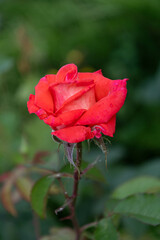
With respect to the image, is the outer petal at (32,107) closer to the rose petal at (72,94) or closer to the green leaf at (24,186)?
the rose petal at (72,94)

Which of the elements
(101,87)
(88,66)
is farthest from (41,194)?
(88,66)

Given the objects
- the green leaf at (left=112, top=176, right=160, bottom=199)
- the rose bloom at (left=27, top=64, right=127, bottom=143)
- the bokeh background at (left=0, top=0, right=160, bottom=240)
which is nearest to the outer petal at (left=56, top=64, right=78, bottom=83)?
the rose bloom at (left=27, top=64, right=127, bottom=143)

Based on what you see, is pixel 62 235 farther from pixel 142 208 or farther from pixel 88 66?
pixel 88 66

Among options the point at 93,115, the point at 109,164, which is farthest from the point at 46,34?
the point at 93,115

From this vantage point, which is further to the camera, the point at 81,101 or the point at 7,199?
the point at 7,199

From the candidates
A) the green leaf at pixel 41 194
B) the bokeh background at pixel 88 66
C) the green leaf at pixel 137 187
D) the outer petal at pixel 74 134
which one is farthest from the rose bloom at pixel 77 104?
the bokeh background at pixel 88 66
